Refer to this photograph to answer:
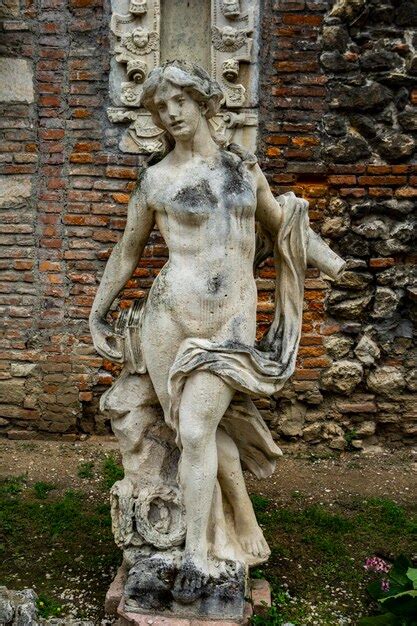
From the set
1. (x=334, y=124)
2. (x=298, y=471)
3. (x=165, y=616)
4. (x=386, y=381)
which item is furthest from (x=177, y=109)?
(x=386, y=381)

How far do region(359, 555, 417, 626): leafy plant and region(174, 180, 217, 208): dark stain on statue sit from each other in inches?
75.7

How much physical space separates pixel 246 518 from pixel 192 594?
0.52 metres

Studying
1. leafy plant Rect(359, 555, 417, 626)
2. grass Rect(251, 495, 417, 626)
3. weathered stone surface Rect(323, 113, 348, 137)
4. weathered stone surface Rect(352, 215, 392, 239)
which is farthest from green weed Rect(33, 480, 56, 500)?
weathered stone surface Rect(323, 113, 348, 137)

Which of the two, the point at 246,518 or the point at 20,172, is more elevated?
the point at 20,172

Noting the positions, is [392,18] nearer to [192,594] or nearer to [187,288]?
[187,288]

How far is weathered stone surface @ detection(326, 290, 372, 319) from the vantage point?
5828mm

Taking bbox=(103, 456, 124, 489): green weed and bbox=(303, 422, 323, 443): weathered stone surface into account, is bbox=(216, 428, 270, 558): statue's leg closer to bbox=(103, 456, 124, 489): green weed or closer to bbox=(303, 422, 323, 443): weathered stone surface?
bbox=(103, 456, 124, 489): green weed

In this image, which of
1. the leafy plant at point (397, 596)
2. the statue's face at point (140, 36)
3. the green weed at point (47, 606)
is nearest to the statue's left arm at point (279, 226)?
the leafy plant at point (397, 596)

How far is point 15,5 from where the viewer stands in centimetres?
569

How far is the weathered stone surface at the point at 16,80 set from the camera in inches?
225

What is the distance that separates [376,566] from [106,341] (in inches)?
73.9

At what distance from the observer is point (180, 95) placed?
331 centimetres

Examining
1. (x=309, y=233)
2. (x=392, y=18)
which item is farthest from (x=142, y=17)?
(x=309, y=233)

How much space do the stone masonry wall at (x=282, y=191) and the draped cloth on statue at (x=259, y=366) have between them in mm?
2086
